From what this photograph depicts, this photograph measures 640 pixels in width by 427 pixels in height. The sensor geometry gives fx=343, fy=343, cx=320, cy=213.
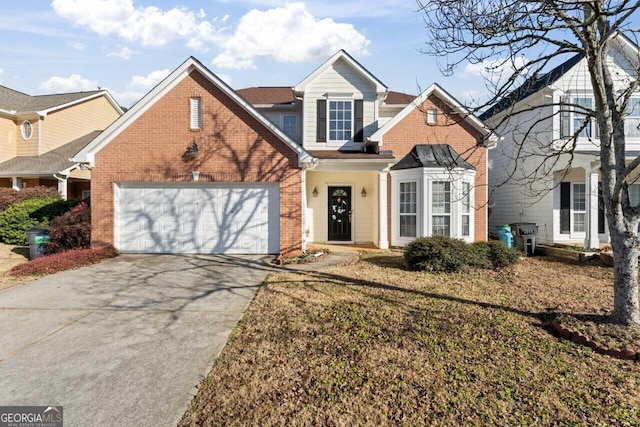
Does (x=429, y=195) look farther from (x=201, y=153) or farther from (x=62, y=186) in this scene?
(x=62, y=186)

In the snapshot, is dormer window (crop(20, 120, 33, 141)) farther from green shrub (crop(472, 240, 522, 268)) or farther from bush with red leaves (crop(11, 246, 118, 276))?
green shrub (crop(472, 240, 522, 268))

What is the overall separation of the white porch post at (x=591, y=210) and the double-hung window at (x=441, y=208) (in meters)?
4.77

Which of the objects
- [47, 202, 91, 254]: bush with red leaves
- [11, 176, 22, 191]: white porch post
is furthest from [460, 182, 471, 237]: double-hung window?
[11, 176, 22, 191]: white porch post

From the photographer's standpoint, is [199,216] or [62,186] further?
[62,186]

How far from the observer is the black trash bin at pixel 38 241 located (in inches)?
430

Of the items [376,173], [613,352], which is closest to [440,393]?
[613,352]

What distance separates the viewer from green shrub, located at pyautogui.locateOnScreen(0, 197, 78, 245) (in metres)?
13.9

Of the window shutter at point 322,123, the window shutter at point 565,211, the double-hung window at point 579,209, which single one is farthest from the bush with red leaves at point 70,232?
the double-hung window at point 579,209

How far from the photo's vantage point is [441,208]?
12.0 metres

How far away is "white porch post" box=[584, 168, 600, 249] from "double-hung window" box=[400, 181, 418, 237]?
19.3 feet

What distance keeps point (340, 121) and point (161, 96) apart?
21.3 ft

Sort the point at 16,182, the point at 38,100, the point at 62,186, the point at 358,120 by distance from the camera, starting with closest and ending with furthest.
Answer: the point at 358,120 → the point at 62,186 → the point at 16,182 → the point at 38,100

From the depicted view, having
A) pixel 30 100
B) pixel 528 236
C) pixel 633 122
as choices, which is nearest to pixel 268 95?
pixel 528 236

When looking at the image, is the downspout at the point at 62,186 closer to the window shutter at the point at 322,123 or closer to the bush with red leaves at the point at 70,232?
the bush with red leaves at the point at 70,232
